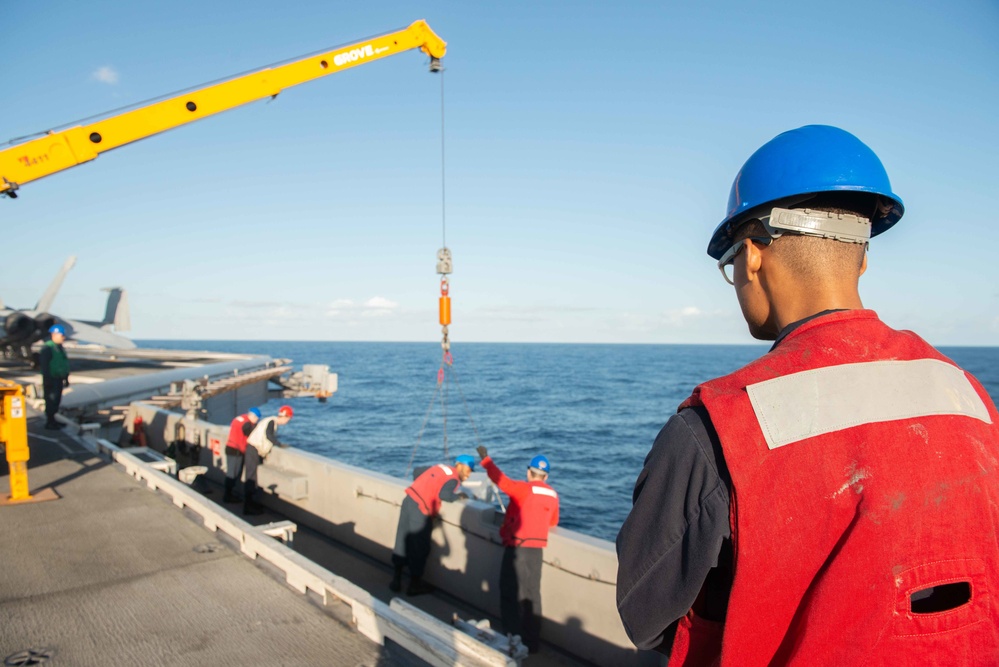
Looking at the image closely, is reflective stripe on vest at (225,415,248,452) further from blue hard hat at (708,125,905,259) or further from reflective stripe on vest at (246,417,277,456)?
blue hard hat at (708,125,905,259)

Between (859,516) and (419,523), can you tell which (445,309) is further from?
(859,516)

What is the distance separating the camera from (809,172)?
1445 millimetres

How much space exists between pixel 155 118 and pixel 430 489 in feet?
28.3

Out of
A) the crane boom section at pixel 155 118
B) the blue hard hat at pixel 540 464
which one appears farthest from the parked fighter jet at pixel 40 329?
the blue hard hat at pixel 540 464

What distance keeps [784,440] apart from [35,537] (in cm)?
688

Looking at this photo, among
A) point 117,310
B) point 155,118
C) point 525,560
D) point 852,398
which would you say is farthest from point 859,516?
point 117,310

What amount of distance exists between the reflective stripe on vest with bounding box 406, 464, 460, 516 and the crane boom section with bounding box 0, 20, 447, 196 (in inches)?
325

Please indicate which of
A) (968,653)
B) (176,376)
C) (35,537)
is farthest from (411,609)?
(176,376)

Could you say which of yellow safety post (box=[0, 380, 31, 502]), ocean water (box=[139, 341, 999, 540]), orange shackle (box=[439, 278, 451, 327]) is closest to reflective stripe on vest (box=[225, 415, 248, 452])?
yellow safety post (box=[0, 380, 31, 502])

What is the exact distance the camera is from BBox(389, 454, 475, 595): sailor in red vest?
21.6 ft

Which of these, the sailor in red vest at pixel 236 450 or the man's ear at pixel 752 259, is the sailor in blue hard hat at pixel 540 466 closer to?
the man's ear at pixel 752 259

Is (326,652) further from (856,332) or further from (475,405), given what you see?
(475,405)

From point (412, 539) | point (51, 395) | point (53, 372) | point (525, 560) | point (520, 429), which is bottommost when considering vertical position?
point (520, 429)

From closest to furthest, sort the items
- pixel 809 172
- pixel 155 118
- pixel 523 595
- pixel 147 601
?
pixel 809 172 → pixel 147 601 → pixel 523 595 → pixel 155 118
